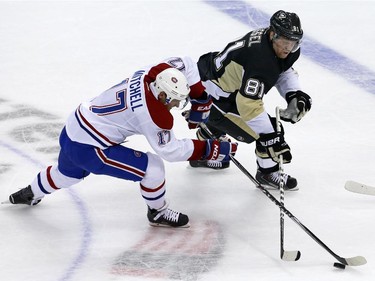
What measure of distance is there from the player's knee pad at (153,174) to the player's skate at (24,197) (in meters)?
0.68

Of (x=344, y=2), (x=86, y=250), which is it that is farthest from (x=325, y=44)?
(x=86, y=250)

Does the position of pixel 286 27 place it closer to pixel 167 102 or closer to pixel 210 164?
pixel 167 102

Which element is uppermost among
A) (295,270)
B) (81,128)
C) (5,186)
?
(81,128)

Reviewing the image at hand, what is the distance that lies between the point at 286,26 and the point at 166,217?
1147 millimetres

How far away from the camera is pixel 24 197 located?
4645 mm

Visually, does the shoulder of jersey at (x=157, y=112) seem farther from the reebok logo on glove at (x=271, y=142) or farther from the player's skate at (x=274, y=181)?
the player's skate at (x=274, y=181)

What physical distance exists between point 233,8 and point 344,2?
970 mm

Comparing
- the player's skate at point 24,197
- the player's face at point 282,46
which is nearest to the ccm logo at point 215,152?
the player's face at point 282,46

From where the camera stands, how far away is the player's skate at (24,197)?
4.63 m

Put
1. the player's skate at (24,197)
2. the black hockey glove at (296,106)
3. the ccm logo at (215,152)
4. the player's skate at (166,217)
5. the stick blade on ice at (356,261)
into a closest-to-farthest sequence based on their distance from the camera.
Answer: the stick blade on ice at (356,261) < the ccm logo at (215,152) < the player's skate at (166,217) < the player's skate at (24,197) < the black hockey glove at (296,106)

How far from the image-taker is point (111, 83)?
621 cm

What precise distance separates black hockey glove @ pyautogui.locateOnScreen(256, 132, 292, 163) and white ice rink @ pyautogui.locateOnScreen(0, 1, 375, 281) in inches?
12.0

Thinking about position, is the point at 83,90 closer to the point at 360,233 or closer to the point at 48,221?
the point at 48,221

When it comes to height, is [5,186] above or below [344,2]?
below
